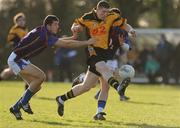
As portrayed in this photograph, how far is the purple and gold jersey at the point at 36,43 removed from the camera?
39.9 feet

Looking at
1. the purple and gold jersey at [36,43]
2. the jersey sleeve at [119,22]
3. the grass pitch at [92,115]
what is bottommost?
the grass pitch at [92,115]

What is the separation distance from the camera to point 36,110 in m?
14.7

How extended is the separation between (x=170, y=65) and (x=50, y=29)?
2170cm

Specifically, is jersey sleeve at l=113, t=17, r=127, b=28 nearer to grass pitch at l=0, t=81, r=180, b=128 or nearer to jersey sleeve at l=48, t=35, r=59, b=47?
jersey sleeve at l=48, t=35, r=59, b=47

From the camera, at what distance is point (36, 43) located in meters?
12.3

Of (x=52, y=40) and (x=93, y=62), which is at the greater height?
Answer: (x=52, y=40)

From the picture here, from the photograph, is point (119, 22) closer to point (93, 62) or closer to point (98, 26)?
point (98, 26)

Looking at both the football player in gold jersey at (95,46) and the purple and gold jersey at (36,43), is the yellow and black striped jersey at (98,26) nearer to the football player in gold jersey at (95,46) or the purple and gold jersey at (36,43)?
the football player in gold jersey at (95,46)

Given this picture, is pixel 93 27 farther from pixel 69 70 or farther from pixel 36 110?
pixel 69 70

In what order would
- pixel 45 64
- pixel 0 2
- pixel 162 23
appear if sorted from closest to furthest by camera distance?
pixel 45 64
pixel 0 2
pixel 162 23

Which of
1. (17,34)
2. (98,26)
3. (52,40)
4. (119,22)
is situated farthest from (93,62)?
(17,34)

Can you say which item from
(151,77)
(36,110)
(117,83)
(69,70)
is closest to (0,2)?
(69,70)

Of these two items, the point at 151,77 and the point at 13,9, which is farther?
the point at 13,9

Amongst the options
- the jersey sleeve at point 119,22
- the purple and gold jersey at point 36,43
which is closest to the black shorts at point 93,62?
the jersey sleeve at point 119,22
